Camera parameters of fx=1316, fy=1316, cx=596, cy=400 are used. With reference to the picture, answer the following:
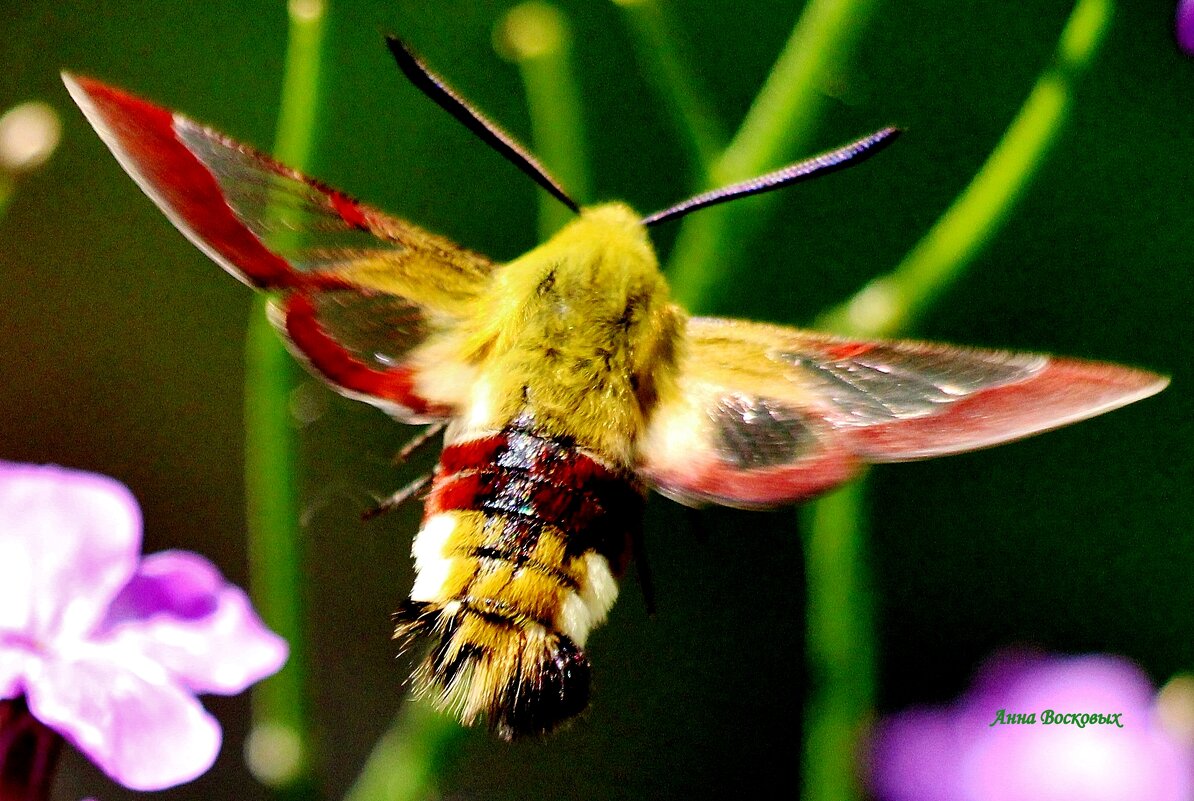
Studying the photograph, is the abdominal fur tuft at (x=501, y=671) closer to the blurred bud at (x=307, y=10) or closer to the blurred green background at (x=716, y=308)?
the blurred green background at (x=716, y=308)

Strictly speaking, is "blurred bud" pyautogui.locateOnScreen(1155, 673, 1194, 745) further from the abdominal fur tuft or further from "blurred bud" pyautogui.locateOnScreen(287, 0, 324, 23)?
"blurred bud" pyautogui.locateOnScreen(287, 0, 324, 23)

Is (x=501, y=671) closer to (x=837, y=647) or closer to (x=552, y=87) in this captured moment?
(x=837, y=647)

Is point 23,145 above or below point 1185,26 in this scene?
below

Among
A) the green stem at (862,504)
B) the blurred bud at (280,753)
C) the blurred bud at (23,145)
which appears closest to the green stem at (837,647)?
the green stem at (862,504)

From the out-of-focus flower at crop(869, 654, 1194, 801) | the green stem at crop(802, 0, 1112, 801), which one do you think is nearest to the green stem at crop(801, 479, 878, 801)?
Result: the green stem at crop(802, 0, 1112, 801)

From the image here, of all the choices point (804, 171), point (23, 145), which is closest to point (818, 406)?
point (804, 171)

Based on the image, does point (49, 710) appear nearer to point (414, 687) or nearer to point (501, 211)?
point (414, 687)

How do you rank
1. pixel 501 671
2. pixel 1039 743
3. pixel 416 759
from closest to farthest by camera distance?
1. pixel 501 671
2. pixel 416 759
3. pixel 1039 743

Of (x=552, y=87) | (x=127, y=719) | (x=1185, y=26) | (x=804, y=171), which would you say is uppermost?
(x=1185, y=26)
